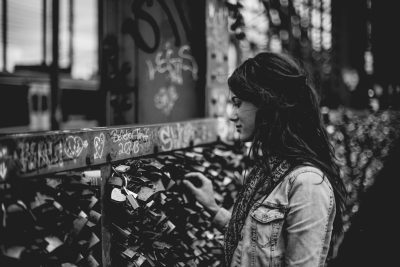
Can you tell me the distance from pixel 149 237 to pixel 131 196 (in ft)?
0.99

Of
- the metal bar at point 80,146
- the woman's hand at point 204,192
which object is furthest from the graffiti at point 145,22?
the woman's hand at point 204,192

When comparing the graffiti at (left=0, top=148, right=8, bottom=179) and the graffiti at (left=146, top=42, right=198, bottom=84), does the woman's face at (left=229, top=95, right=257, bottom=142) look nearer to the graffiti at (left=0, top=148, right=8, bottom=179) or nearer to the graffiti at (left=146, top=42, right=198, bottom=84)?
the graffiti at (left=0, top=148, right=8, bottom=179)

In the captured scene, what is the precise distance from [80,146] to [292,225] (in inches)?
35.9

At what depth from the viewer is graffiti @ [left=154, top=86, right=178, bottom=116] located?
3.32 metres

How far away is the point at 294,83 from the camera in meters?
1.81

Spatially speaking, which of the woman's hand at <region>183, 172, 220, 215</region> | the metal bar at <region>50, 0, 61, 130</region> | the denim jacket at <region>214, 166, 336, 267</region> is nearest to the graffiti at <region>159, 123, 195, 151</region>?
the woman's hand at <region>183, 172, 220, 215</region>

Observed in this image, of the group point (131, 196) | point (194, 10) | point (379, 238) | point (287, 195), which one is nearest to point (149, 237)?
point (131, 196)

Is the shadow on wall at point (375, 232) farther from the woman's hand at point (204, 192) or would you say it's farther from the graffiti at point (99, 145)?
the graffiti at point (99, 145)

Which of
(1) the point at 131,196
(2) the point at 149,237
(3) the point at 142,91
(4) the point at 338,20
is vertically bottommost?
(2) the point at 149,237

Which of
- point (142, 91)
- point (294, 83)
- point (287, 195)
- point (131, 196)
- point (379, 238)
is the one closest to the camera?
point (287, 195)

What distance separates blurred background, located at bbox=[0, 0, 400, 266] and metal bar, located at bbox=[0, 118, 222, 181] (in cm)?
45

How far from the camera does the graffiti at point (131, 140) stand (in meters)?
2.04

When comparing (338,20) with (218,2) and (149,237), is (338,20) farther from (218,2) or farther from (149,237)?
(149,237)

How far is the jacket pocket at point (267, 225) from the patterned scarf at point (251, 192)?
93 millimetres
